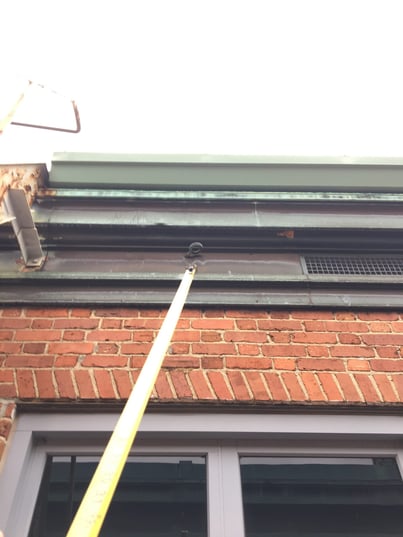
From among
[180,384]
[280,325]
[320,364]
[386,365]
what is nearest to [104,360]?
[180,384]

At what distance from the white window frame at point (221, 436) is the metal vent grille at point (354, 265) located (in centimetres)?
104

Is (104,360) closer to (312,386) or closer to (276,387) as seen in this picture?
(276,387)

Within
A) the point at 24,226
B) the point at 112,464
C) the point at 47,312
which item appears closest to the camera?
the point at 112,464

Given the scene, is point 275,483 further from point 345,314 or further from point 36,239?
point 36,239

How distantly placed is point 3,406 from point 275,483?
1.32 m

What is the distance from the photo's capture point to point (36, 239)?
276 cm

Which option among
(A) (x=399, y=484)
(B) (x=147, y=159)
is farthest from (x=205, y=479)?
(B) (x=147, y=159)

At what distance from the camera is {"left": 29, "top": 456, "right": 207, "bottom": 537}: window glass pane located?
6.31 ft

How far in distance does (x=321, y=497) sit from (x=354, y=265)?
4.88 ft

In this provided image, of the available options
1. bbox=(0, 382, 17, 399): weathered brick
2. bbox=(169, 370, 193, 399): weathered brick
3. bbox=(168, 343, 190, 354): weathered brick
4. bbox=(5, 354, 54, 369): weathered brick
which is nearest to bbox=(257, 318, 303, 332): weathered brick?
Answer: bbox=(168, 343, 190, 354): weathered brick

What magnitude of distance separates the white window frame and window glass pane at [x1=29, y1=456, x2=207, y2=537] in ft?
0.19

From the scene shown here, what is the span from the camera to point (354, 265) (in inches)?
116

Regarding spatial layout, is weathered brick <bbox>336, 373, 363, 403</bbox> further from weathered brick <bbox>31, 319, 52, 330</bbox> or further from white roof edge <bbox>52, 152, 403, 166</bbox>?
white roof edge <bbox>52, 152, 403, 166</bbox>

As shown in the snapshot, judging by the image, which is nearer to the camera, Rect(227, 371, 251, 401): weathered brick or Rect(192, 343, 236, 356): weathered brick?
Rect(227, 371, 251, 401): weathered brick
